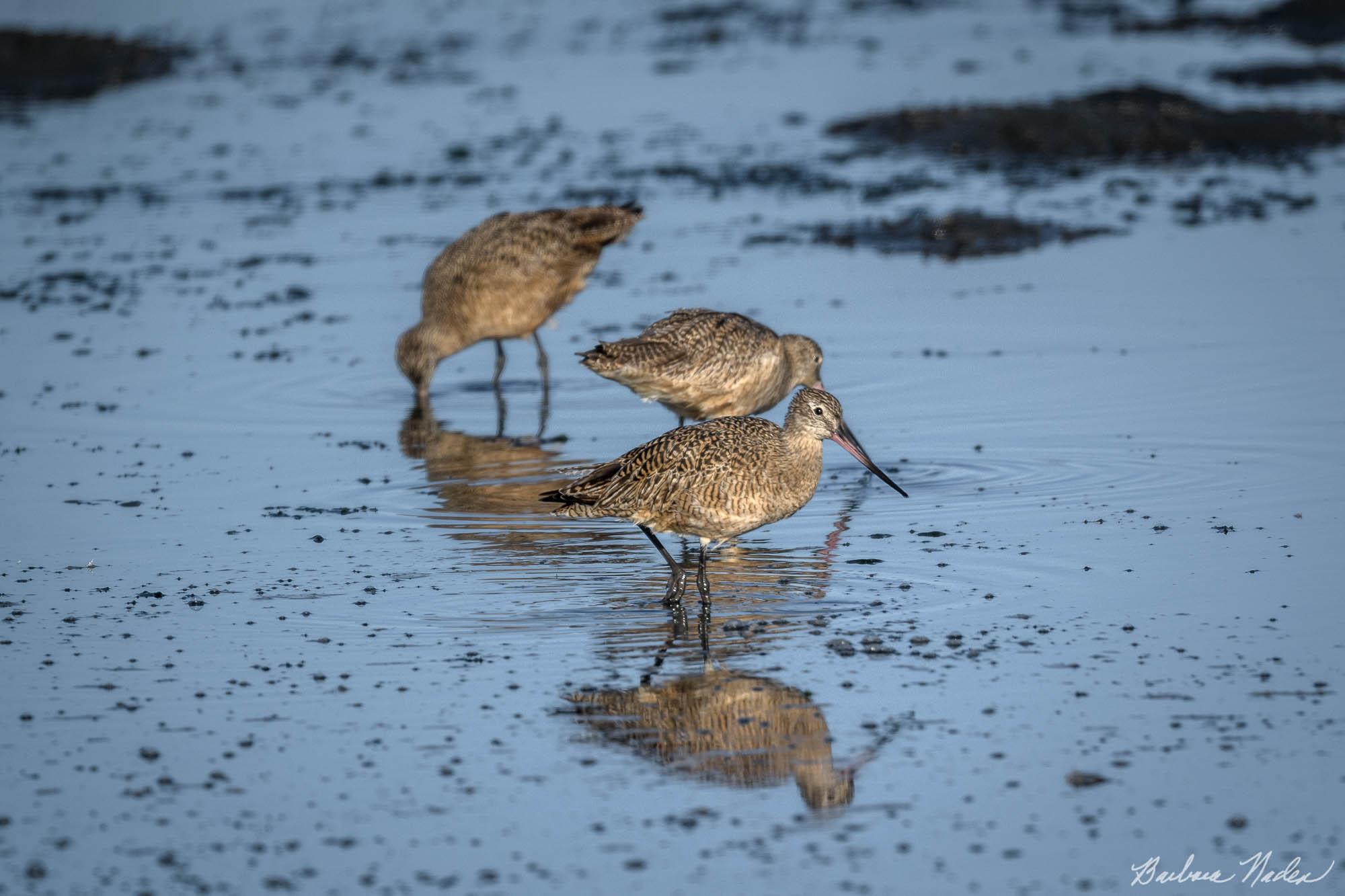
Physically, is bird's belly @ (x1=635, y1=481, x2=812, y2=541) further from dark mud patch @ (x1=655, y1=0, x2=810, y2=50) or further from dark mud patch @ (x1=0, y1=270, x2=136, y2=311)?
dark mud patch @ (x1=655, y1=0, x2=810, y2=50)

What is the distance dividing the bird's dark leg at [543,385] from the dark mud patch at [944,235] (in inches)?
139

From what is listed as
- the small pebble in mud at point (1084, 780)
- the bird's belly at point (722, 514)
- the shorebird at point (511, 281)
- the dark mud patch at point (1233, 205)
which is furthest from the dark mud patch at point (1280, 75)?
the small pebble in mud at point (1084, 780)

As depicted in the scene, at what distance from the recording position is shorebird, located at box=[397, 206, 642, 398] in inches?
468

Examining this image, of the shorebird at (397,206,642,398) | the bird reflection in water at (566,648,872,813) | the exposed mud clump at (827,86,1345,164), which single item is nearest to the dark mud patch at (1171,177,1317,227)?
the exposed mud clump at (827,86,1345,164)

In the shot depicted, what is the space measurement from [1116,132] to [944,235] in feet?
15.3

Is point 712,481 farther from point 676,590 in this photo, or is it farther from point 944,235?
point 944,235

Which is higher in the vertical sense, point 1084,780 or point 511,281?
point 511,281

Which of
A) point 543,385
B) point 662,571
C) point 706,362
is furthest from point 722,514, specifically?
point 543,385

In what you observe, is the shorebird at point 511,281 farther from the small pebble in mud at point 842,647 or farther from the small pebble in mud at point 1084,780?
the small pebble in mud at point 1084,780

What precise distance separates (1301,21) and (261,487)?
24.2 metres

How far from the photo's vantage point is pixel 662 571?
25.8ft

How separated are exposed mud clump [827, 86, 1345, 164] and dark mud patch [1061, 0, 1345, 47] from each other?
929 centimetres

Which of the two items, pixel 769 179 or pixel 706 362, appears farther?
pixel 769 179

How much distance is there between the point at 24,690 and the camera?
6.41 metres
